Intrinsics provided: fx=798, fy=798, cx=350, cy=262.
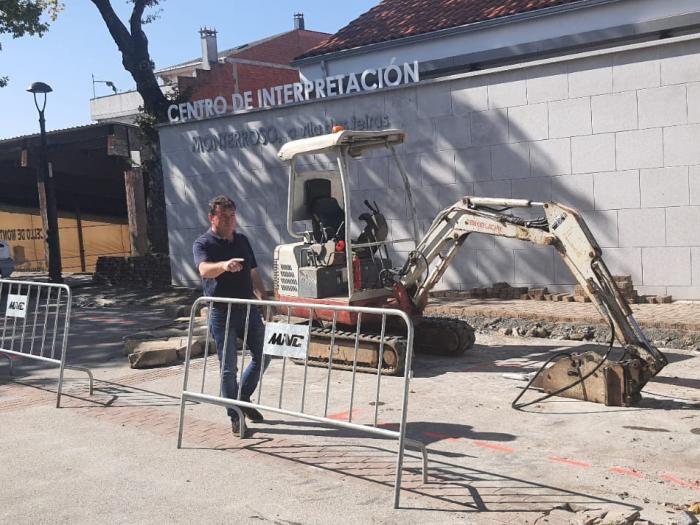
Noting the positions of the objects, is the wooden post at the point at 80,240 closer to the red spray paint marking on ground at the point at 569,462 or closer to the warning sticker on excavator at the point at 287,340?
the warning sticker on excavator at the point at 287,340

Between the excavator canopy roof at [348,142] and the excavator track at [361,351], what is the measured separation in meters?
2.17

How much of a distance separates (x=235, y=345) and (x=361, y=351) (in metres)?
2.61

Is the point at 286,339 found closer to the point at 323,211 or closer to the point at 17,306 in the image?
the point at 323,211

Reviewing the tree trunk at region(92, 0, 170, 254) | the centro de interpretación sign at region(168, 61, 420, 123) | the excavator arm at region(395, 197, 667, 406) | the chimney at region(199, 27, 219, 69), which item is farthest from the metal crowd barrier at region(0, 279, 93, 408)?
the chimney at region(199, 27, 219, 69)

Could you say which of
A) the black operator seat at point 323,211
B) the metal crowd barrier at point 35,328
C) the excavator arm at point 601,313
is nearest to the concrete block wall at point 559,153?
the black operator seat at point 323,211

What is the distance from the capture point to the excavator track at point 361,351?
8.91 meters

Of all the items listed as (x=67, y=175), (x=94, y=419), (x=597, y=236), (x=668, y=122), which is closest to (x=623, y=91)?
(x=668, y=122)

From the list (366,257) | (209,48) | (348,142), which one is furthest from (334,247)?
(209,48)

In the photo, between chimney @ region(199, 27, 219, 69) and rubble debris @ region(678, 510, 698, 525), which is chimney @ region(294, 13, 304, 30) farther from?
rubble debris @ region(678, 510, 698, 525)

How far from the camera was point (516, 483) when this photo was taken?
5406mm

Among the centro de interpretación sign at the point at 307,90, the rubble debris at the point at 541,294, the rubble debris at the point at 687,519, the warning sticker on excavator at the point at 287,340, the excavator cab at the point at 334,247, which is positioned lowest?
the rubble debris at the point at 687,519

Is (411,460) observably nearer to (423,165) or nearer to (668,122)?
(668,122)

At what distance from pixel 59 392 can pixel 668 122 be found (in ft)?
29.8

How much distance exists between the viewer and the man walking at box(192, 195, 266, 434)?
22.2 feet
